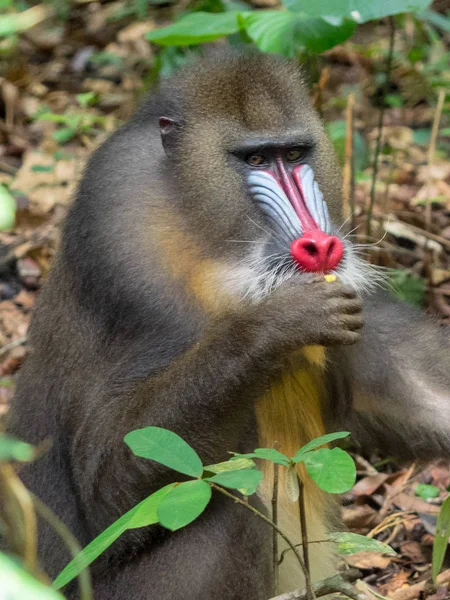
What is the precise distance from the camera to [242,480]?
6.96 ft

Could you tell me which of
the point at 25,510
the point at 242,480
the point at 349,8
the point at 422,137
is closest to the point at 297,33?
the point at 349,8

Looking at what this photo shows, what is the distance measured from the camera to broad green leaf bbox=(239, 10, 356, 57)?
14.3ft

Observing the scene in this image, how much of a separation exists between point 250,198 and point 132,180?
0.44 m

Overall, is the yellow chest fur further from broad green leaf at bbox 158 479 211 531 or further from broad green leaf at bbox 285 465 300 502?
broad green leaf at bbox 158 479 211 531

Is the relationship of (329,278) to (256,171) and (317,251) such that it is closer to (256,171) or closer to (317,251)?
(317,251)

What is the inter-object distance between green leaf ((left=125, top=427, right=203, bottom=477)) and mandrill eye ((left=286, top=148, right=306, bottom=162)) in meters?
1.34

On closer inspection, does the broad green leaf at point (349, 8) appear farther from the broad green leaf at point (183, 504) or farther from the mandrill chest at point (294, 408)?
the broad green leaf at point (183, 504)

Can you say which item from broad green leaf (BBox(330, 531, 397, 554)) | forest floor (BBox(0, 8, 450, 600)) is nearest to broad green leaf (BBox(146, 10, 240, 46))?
forest floor (BBox(0, 8, 450, 600))

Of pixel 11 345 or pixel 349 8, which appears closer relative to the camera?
pixel 349 8

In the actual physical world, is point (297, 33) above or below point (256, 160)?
above

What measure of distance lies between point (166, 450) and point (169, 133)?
1.44 meters

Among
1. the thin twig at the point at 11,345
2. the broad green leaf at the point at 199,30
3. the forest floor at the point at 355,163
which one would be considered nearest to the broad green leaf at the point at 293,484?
the forest floor at the point at 355,163

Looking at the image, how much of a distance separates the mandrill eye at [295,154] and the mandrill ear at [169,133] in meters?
0.40

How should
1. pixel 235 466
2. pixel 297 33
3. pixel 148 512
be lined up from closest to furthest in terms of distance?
pixel 148 512
pixel 235 466
pixel 297 33
